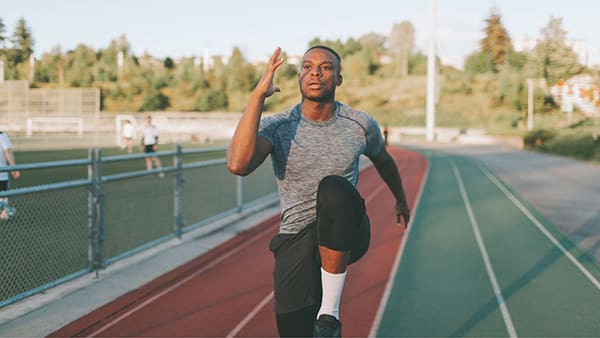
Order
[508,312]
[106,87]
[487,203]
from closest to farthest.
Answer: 1. [508,312]
2. [487,203]
3. [106,87]

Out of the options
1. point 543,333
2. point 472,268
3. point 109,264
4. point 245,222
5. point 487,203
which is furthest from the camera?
point 487,203

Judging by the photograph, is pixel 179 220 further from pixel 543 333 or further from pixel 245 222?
pixel 543 333

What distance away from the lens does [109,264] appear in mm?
7289

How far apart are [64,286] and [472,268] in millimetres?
4797

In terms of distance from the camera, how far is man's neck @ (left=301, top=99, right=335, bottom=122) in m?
2.81

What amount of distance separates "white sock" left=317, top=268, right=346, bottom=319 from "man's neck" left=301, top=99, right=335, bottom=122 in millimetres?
668

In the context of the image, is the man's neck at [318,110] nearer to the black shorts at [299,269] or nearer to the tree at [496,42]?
the black shorts at [299,269]

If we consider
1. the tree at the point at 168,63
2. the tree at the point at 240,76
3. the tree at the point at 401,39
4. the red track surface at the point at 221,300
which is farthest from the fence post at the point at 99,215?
the tree at the point at 401,39

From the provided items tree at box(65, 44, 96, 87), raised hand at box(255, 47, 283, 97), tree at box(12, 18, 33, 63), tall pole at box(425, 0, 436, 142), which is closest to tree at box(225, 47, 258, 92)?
tree at box(65, 44, 96, 87)

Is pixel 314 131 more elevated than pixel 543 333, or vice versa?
pixel 314 131

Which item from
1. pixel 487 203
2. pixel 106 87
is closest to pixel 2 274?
pixel 487 203

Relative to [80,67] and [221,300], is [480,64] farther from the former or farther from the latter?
[221,300]

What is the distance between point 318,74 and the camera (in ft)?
8.88

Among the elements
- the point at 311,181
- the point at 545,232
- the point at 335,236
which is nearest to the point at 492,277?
the point at 545,232
